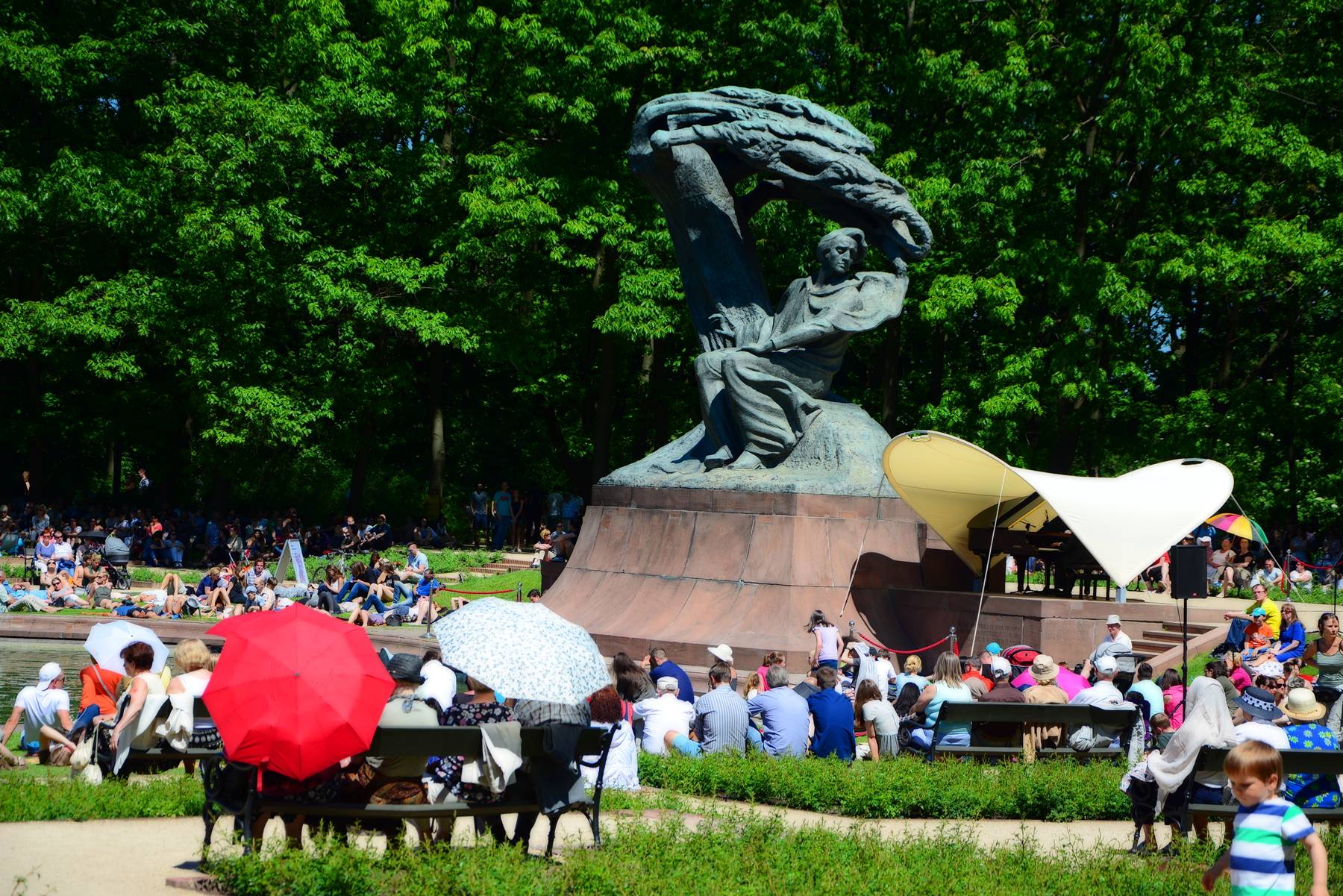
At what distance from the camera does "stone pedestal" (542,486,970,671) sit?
15.8 metres

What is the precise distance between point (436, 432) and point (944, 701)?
25.7 meters

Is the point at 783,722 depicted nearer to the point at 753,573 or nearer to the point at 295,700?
the point at 295,700

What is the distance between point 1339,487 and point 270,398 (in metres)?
21.4

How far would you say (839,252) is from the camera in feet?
58.8

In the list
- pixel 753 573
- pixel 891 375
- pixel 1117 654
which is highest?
pixel 891 375

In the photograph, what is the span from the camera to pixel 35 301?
103 feet

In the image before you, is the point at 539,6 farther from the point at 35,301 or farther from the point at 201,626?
the point at 201,626

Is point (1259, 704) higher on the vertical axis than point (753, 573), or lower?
lower

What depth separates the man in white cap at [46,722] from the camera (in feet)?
34.4

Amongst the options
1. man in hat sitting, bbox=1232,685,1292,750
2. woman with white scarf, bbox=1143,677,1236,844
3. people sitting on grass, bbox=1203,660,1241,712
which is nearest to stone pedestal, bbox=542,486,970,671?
people sitting on grass, bbox=1203,660,1241,712

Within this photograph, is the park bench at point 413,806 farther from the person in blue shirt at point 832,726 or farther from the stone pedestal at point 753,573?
the stone pedestal at point 753,573

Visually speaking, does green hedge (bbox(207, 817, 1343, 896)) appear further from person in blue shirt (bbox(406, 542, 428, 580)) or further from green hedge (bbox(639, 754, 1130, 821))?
person in blue shirt (bbox(406, 542, 428, 580))

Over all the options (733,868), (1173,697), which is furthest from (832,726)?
(733,868)

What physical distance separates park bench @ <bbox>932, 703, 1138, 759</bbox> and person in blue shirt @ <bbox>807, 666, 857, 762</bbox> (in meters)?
0.61
